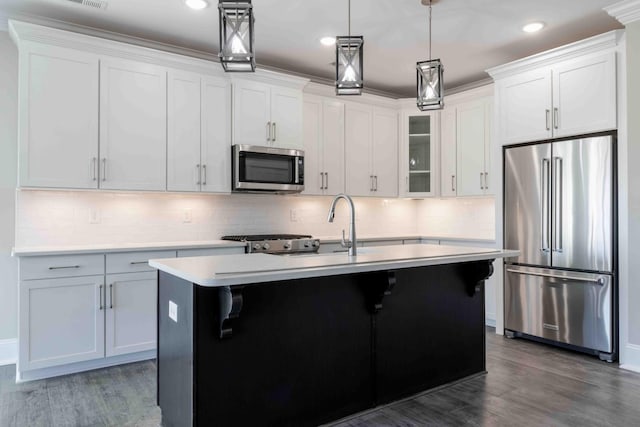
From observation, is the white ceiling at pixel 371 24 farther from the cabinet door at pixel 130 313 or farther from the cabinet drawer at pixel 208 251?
the cabinet door at pixel 130 313

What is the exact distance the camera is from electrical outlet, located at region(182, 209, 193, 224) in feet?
14.3

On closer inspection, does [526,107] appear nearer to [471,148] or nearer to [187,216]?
[471,148]

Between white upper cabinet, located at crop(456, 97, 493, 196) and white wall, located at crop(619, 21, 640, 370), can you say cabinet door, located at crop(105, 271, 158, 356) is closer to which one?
white upper cabinet, located at crop(456, 97, 493, 196)

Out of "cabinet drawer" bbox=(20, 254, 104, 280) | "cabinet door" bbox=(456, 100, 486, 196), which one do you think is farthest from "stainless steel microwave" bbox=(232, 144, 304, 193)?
"cabinet door" bbox=(456, 100, 486, 196)

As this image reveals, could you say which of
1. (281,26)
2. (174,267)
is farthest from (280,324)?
(281,26)

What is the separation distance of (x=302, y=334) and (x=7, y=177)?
2846 millimetres

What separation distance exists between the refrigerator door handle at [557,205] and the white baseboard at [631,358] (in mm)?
888

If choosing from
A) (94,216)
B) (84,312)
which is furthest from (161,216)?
(84,312)

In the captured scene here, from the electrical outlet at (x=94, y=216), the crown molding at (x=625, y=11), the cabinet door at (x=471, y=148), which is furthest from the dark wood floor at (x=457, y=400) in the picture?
the crown molding at (x=625, y=11)

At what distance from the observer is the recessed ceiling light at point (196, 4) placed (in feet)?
10.8

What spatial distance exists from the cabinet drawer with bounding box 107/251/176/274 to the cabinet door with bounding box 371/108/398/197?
2.76 meters

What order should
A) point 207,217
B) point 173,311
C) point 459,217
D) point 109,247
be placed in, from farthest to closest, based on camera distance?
point 459,217 < point 207,217 < point 109,247 < point 173,311

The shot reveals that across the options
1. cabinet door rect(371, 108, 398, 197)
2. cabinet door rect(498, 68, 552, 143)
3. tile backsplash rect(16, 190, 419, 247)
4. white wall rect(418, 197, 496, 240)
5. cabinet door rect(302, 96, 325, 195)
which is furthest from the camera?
cabinet door rect(371, 108, 398, 197)

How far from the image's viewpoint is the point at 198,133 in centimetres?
404
